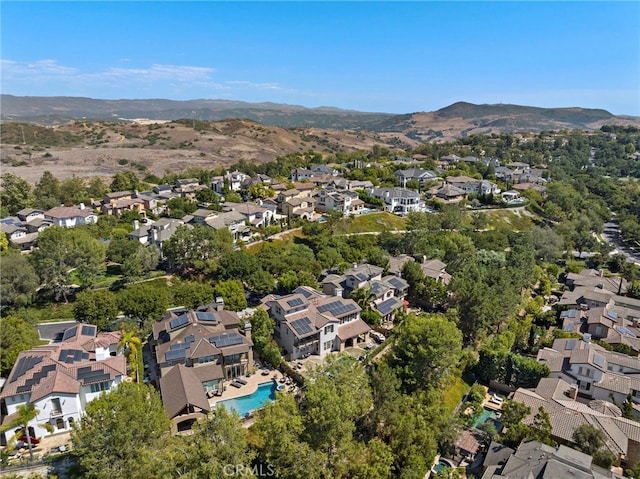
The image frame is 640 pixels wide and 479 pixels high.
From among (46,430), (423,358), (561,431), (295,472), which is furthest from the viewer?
(423,358)

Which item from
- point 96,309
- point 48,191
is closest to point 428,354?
point 96,309

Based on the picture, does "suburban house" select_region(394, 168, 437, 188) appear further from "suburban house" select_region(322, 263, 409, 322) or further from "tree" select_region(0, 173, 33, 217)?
"tree" select_region(0, 173, 33, 217)

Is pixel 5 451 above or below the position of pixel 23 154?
below

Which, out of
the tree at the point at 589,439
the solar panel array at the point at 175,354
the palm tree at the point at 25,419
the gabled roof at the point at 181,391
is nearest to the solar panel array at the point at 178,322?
the solar panel array at the point at 175,354

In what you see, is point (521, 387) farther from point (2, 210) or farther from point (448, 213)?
point (2, 210)

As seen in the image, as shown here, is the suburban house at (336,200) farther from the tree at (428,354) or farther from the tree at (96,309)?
the tree at (96,309)

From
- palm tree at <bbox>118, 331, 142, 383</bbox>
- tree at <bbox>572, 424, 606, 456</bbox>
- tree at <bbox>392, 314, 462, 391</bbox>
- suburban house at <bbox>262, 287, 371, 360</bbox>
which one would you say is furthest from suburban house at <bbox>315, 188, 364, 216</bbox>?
tree at <bbox>572, 424, 606, 456</bbox>

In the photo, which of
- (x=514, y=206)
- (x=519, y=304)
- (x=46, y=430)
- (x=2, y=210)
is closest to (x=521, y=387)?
(x=519, y=304)
